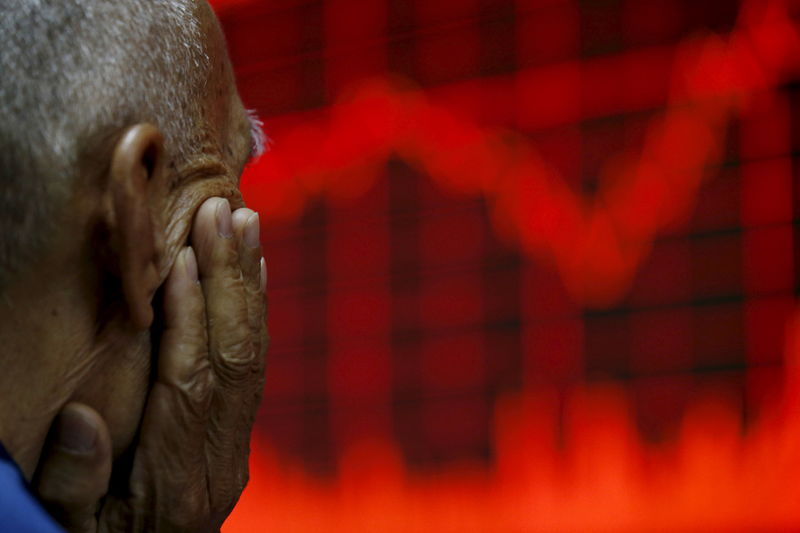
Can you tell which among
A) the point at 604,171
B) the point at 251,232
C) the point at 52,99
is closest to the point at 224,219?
the point at 251,232

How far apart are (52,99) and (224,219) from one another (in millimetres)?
150

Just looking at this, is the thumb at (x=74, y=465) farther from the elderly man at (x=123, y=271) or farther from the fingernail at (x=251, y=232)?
the fingernail at (x=251, y=232)

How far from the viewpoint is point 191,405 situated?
672 mm

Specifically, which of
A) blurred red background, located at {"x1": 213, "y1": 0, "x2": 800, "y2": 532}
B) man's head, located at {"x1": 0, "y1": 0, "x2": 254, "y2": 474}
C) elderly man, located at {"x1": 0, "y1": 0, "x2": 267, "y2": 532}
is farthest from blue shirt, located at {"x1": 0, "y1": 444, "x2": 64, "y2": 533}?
blurred red background, located at {"x1": 213, "y1": 0, "x2": 800, "y2": 532}

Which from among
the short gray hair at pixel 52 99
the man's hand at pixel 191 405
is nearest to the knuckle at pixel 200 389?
the man's hand at pixel 191 405

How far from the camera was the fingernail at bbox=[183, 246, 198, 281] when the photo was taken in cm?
66

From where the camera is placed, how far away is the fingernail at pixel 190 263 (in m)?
0.66

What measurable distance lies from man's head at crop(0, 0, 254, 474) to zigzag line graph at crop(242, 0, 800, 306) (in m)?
1.55

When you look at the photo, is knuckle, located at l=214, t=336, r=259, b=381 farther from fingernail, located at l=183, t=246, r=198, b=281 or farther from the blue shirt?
the blue shirt

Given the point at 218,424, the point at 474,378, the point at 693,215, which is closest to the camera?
the point at 218,424

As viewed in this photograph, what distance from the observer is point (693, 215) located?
6.72 ft

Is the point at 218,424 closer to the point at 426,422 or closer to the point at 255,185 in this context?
the point at 426,422

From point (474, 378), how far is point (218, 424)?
1567 millimetres

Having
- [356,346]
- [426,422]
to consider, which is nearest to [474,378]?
[426,422]
